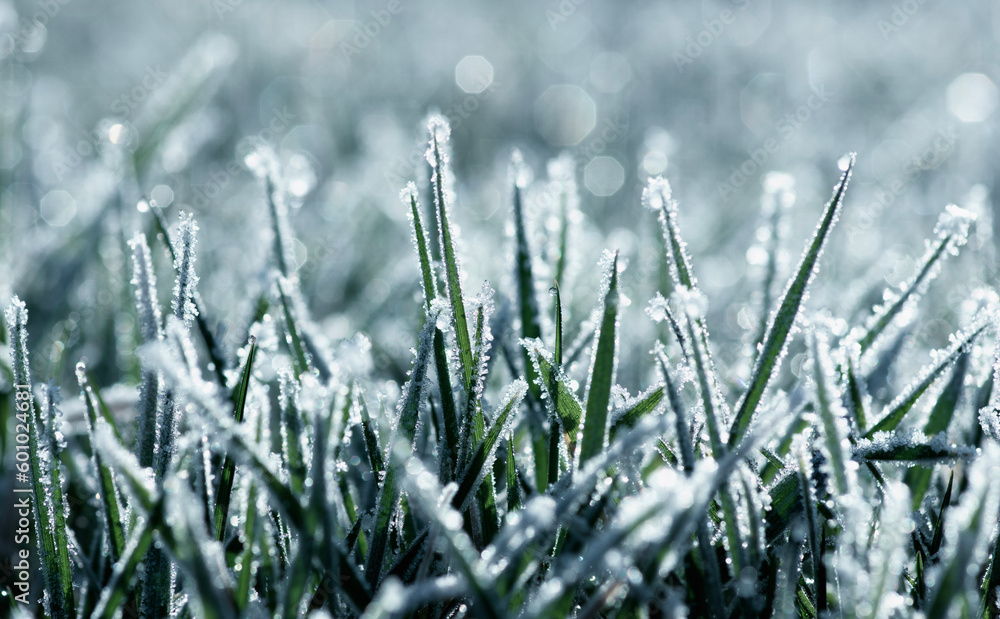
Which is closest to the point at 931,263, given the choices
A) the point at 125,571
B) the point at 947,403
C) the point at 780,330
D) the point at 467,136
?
the point at 947,403

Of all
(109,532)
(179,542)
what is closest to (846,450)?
→ (179,542)

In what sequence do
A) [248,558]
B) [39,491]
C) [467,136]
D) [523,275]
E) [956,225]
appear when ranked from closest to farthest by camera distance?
[248,558] < [39,491] < [956,225] < [523,275] < [467,136]

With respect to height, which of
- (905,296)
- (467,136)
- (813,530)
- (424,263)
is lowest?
(813,530)

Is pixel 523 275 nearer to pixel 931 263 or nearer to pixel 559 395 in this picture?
pixel 559 395

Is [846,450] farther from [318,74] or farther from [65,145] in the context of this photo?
[318,74]

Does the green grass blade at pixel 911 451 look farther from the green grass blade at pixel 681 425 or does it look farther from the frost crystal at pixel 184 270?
the frost crystal at pixel 184 270

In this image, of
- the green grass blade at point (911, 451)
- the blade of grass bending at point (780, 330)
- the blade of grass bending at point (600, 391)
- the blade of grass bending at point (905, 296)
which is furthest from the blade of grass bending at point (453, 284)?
the blade of grass bending at point (905, 296)

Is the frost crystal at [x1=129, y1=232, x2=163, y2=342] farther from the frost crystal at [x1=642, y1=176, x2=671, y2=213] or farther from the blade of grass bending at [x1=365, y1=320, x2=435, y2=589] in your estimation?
the frost crystal at [x1=642, y1=176, x2=671, y2=213]

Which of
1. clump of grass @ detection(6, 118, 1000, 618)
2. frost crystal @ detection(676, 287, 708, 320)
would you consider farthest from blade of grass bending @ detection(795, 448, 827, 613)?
frost crystal @ detection(676, 287, 708, 320)
